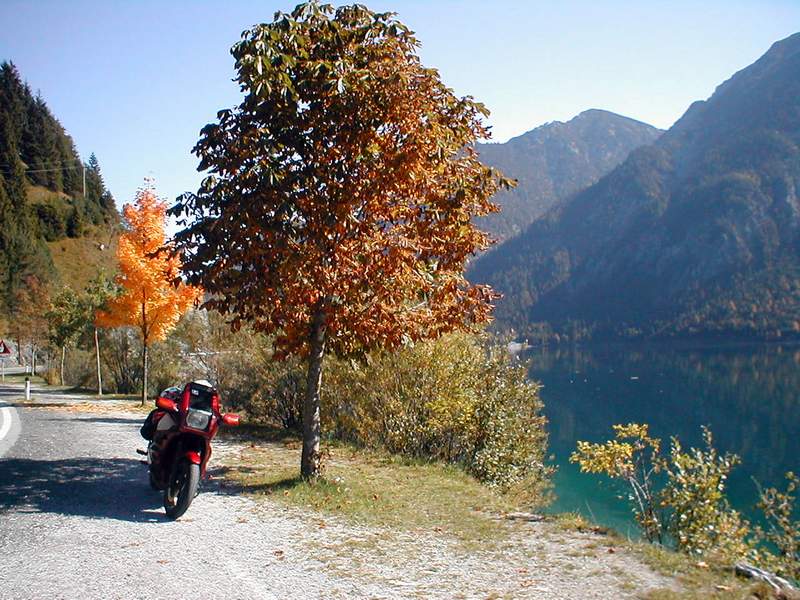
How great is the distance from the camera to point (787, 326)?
13150cm

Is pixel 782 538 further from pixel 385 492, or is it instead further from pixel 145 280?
pixel 145 280

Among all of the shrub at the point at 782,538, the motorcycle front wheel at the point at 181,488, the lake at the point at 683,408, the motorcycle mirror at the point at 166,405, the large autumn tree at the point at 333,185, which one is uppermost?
the large autumn tree at the point at 333,185

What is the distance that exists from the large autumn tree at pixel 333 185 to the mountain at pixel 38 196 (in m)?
71.5

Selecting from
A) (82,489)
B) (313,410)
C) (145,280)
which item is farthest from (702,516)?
(145,280)

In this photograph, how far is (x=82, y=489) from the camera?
8594 mm

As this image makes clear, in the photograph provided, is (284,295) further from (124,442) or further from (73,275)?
(73,275)

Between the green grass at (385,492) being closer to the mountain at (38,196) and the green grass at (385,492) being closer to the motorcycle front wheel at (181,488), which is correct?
the motorcycle front wheel at (181,488)

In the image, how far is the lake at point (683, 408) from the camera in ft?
110

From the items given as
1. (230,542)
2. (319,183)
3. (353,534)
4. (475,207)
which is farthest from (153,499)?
(475,207)

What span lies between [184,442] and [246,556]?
6.03 feet

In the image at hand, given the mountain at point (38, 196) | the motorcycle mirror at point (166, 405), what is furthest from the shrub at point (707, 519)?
the mountain at point (38, 196)

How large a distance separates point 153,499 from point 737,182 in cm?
20588

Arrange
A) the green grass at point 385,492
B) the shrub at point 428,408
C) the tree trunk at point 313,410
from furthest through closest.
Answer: the shrub at point 428,408
the tree trunk at point 313,410
the green grass at point 385,492

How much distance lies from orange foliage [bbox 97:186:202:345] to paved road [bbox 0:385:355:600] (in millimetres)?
10967
